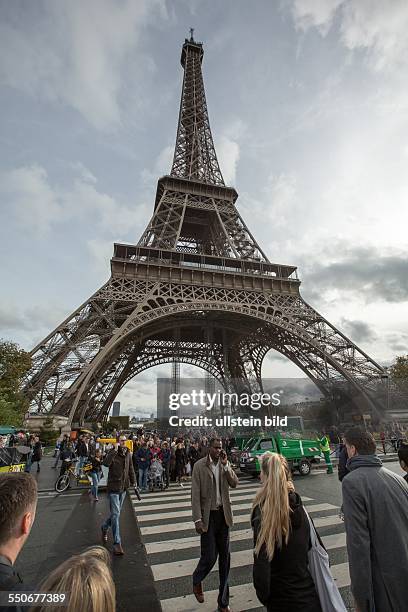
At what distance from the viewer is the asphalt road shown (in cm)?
403

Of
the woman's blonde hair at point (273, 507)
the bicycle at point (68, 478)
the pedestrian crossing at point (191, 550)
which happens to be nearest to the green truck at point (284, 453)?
the pedestrian crossing at point (191, 550)

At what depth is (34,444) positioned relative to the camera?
14.9 meters

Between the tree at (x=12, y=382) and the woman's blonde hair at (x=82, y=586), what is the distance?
2107cm

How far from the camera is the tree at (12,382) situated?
19.5 meters

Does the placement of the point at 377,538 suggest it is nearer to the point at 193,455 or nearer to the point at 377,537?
the point at 377,537

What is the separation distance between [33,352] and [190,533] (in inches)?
646

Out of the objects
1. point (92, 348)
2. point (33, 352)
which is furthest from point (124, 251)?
point (33, 352)

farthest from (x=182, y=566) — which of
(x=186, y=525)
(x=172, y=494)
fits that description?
(x=172, y=494)

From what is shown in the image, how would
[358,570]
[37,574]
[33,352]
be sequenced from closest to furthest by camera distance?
[358,570], [37,574], [33,352]

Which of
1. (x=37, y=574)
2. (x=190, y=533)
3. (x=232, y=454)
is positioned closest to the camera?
(x=37, y=574)

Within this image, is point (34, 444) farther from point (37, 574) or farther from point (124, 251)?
point (124, 251)

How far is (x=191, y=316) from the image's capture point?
30.9 m

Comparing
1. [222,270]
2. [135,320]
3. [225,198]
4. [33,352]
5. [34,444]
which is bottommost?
[34,444]

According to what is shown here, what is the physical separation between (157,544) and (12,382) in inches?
779
